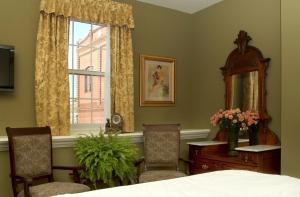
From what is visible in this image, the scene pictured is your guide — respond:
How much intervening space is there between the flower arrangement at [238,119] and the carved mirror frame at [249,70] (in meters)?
0.14

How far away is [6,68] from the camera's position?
3223mm

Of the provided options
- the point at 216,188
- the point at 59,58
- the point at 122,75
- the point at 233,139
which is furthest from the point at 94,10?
the point at 216,188

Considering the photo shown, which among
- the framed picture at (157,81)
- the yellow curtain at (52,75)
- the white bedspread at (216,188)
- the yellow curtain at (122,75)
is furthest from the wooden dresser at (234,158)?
the yellow curtain at (52,75)

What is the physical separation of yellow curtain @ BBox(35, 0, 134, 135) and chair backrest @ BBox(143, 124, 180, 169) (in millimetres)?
394

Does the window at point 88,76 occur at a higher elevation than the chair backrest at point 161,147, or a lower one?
higher

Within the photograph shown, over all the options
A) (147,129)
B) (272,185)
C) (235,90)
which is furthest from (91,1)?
(272,185)

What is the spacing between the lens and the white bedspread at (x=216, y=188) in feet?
5.53

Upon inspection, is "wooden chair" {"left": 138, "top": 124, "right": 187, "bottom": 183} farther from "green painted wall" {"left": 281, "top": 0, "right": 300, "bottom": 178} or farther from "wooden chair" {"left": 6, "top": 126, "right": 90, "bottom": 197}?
"green painted wall" {"left": 281, "top": 0, "right": 300, "bottom": 178}

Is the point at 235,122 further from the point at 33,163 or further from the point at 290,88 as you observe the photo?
the point at 33,163

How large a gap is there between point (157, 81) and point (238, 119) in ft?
4.43

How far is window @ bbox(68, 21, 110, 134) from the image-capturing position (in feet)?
12.8

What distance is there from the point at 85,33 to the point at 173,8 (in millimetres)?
1422

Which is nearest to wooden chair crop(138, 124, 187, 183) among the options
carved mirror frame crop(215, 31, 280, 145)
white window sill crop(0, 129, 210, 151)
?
white window sill crop(0, 129, 210, 151)

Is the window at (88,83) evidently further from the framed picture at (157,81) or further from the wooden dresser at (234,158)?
the wooden dresser at (234,158)
